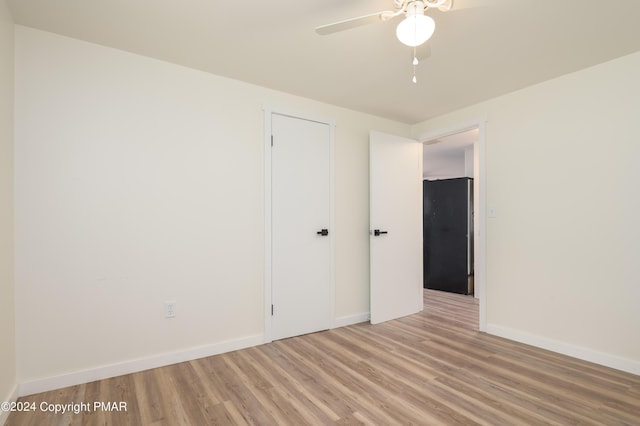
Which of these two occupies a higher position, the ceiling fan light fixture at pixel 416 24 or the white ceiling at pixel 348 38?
the white ceiling at pixel 348 38

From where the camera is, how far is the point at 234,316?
268 cm

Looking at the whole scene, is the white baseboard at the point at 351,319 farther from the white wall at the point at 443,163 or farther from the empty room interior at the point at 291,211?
the white wall at the point at 443,163

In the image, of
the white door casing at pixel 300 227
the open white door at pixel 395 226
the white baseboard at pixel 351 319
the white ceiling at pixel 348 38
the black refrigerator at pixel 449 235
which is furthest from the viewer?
the black refrigerator at pixel 449 235

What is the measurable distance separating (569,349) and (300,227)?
2.51 metres

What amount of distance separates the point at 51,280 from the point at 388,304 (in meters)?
3.00

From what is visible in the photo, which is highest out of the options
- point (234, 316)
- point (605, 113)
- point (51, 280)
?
point (605, 113)

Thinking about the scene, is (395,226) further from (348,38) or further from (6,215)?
(6,215)

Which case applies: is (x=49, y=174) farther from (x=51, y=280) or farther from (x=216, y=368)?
(x=216, y=368)


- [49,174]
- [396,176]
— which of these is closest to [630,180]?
[396,176]

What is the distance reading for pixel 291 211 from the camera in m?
3.00

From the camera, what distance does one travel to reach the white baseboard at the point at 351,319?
328 centimetres

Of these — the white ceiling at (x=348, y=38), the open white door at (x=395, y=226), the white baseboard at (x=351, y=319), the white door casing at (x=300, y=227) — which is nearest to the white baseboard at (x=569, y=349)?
the open white door at (x=395, y=226)

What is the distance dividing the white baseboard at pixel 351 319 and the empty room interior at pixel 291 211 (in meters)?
0.03

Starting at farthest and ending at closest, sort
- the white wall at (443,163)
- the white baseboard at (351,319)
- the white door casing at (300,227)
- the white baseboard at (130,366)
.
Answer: the white wall at (443,163), the white baseboard at (351,319), the white door casing at (300,227), the white baseboard at (130,366)
